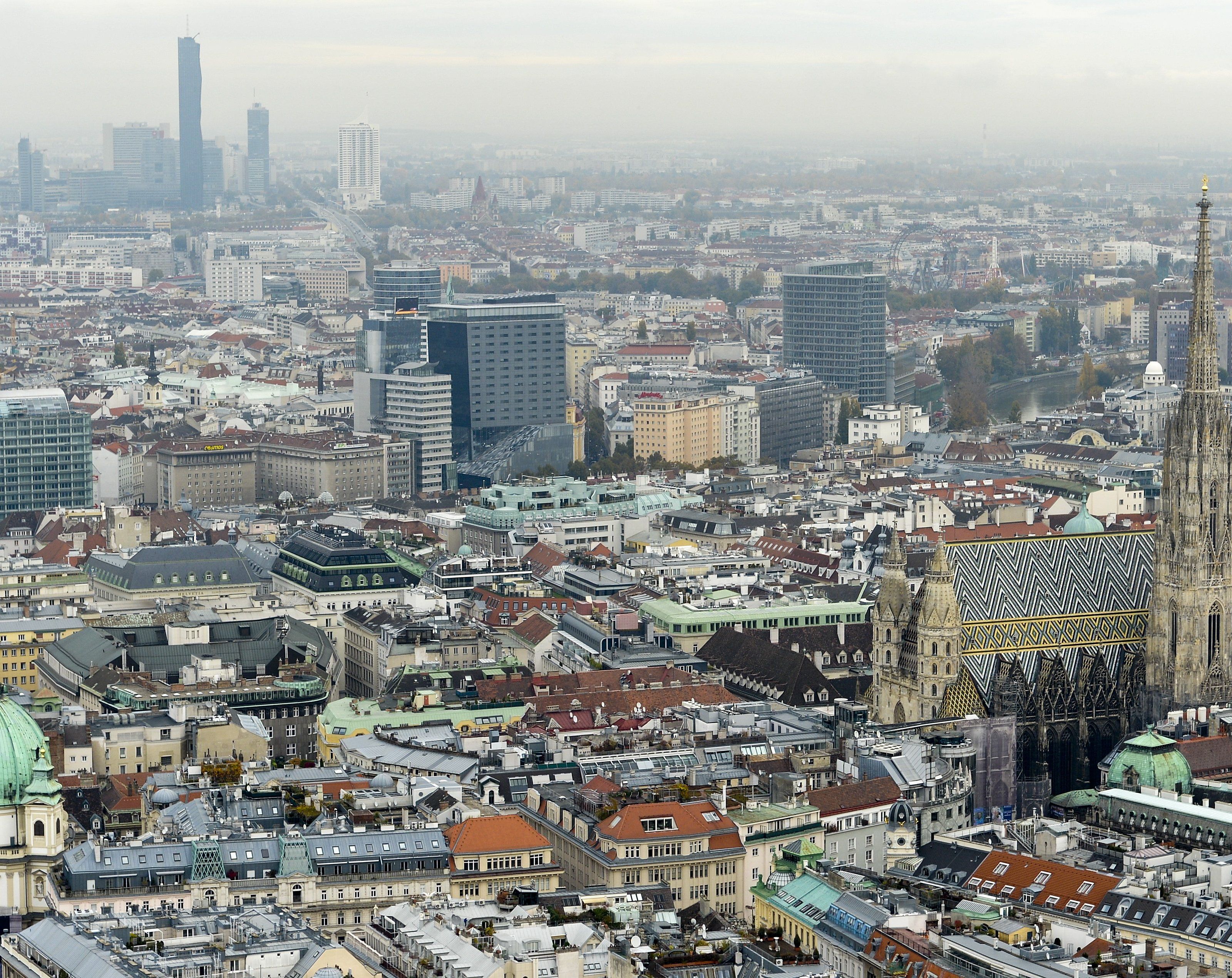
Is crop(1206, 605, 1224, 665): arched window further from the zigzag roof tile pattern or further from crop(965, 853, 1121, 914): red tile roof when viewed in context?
crop(965, 853, 1121, 914): red tile roof

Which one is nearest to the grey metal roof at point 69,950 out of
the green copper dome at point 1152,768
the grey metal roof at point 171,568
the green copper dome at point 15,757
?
the green copper dome at point 15,757

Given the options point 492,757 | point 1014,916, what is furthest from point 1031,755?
point 1014,916

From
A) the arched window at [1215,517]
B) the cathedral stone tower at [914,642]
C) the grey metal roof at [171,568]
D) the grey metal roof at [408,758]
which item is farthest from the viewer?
the grey metal roof at [171,568]

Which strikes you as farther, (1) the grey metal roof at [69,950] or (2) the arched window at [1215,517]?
(2) the arched window at [1215,517]

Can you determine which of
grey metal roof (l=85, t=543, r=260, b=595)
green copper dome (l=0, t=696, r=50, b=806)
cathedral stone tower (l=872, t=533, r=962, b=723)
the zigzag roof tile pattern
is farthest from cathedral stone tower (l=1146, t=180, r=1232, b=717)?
grey metal roof (l=85, t=543, r=260, b=595)

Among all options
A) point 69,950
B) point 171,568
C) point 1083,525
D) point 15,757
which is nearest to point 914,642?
point 1083,525

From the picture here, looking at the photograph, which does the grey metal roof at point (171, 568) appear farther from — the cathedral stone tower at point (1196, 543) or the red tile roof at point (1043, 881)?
the red tile roof at point (1043, 881)
